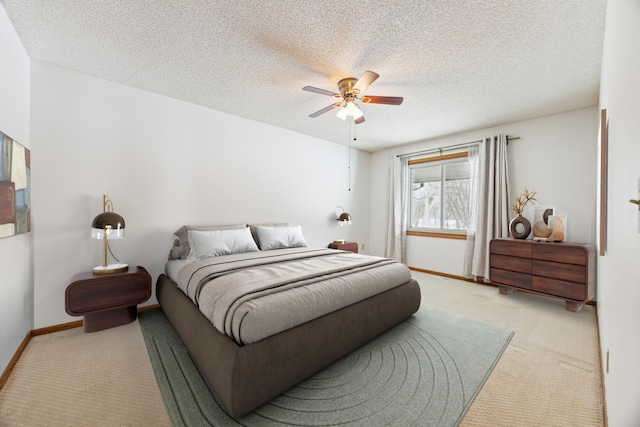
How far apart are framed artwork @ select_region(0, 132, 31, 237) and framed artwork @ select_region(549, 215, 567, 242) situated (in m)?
5.33

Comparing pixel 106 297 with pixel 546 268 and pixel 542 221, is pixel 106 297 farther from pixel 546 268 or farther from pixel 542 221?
pixel 542 221

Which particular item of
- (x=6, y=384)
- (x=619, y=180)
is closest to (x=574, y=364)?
(x=619, y=180)

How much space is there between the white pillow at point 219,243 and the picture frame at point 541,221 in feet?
12.2

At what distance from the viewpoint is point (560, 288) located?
305cm

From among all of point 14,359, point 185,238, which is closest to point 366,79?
point 185,238

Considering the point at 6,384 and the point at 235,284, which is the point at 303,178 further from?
the point at 6,384

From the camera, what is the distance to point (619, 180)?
119 centimetres

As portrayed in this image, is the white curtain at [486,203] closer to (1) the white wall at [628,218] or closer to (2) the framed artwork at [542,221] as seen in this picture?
(2) the framed artwork at [542,221]

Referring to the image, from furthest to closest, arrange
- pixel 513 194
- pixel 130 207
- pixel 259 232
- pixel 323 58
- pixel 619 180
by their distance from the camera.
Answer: pixel 513 194
pixel 259 232
pixel 130 207
pixel 323 58
pixel 619 180

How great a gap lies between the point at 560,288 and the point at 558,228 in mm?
753

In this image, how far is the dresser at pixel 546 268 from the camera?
9.62 ft

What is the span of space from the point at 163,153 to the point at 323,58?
2210mm

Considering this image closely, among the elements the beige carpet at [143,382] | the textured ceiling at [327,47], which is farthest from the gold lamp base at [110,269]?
the textured ceiling at [327,47]

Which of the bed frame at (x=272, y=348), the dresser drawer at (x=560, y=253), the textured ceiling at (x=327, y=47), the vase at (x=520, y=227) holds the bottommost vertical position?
the bed frame at (x=272, y=348)
